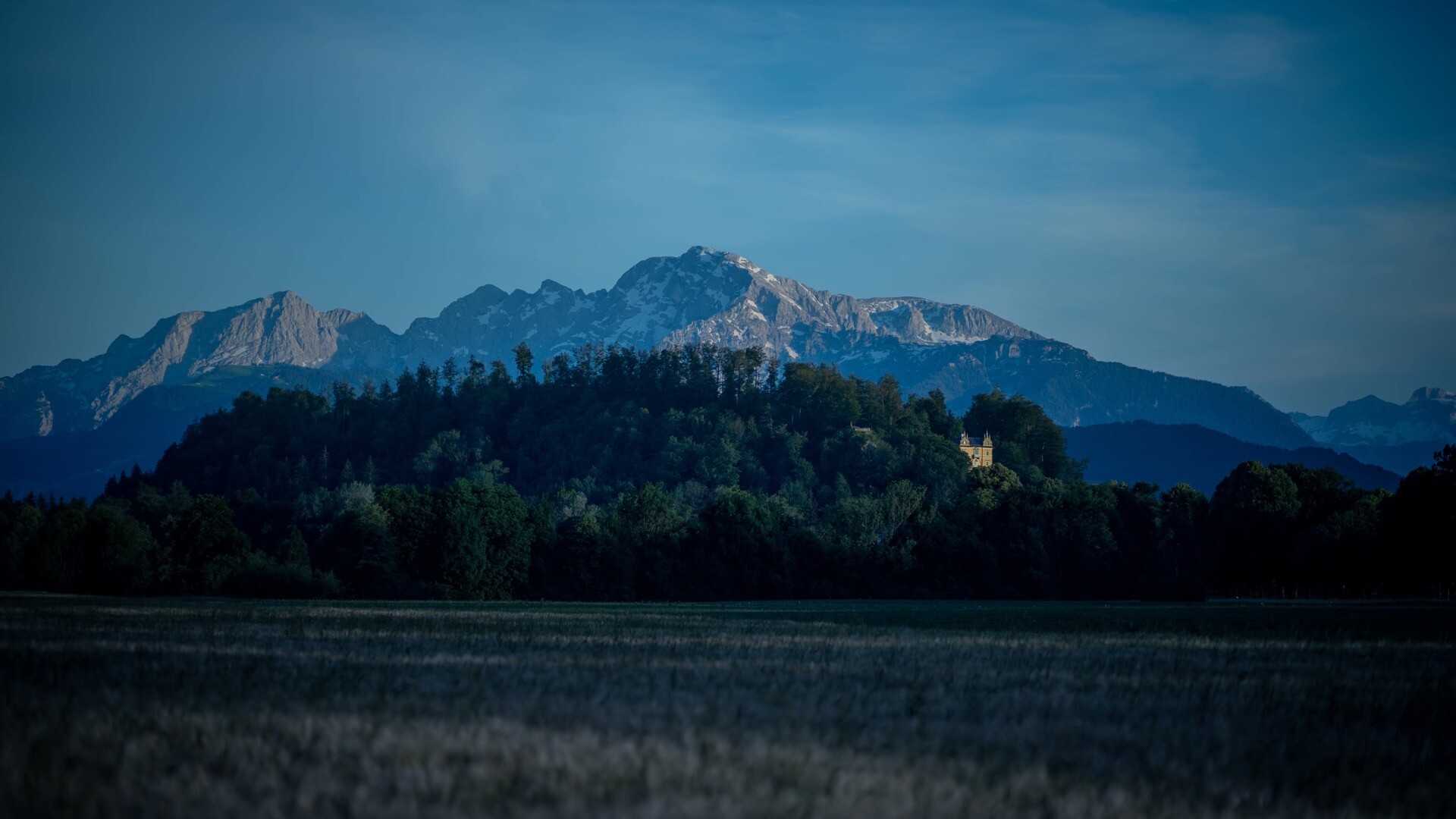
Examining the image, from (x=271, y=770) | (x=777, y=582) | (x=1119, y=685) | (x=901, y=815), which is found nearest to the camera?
(x=901, y=815)

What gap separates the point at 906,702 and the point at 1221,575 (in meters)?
125

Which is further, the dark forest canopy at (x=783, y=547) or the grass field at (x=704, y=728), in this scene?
the dark forest canopy at (x=783, y=547)

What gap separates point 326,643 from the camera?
2598 cm

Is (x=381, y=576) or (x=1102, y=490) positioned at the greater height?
(x=1102, y=490)

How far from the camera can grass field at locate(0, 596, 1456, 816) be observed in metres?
10.5

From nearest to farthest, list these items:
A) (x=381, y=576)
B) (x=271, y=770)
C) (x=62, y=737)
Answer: (x=271, y=770), (x=62, y=737), (x=381, y=576)

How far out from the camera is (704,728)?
46.2 feet

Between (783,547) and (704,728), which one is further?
(783,547)

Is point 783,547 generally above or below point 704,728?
below

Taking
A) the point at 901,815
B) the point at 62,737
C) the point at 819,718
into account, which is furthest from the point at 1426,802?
the point at 62,737

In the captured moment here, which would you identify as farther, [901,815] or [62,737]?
[62,737]

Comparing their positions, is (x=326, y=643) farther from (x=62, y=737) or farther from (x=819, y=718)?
(x=819, y=718)

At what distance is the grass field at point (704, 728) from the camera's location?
10.5 metres

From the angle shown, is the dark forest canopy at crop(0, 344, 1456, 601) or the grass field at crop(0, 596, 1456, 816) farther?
the dark forest canopy at crop(0, 344, 1456, 601)
